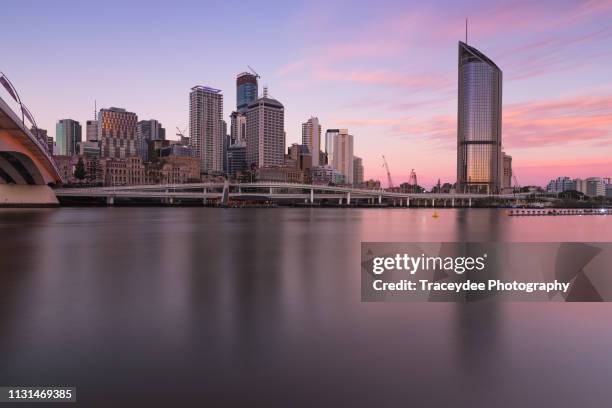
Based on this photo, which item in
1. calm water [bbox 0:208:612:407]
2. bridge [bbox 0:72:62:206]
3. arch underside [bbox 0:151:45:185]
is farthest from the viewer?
arch underside [bbox 0:151:45:185]

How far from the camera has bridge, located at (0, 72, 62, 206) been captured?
2689 inches

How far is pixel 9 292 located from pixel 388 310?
531 inches

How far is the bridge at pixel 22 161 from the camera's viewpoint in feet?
224

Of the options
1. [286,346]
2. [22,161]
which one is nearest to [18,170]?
[22,161]

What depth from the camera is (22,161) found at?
89750mm

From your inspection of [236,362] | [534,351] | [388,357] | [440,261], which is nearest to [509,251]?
[440,261]

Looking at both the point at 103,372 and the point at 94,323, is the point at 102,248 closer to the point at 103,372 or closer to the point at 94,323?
the point at 94,323

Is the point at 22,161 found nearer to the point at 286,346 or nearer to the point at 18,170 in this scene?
the point at 18,170

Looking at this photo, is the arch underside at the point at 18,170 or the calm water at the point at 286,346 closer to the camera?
the calm water at the point at 286,346

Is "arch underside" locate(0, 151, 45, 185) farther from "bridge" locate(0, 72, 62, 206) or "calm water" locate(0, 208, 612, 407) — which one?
"calm water" locate(0, 208, 612, 407)

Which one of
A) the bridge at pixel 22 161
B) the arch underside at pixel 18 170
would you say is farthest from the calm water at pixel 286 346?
the arch underside at pixel 18 170

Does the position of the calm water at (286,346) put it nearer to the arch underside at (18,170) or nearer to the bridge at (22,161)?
the bridge at (22,161)

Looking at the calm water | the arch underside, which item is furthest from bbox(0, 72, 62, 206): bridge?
the calm water

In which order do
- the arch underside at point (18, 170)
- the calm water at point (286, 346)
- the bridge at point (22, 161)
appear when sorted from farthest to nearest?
1. the arch underside at point (18, 170)
2. the bridge at point (22, 161)
3. the calm water at point (286, 346)
